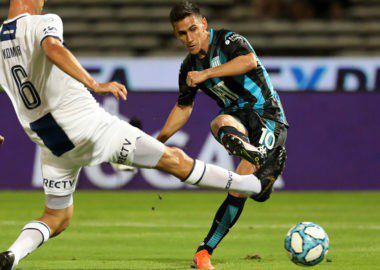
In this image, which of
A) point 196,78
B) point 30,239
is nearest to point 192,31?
point 196,78

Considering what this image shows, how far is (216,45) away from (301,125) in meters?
6.54

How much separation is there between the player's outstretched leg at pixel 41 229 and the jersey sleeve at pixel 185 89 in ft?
4.92

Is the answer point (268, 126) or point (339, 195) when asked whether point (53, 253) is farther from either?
point (339, 195)

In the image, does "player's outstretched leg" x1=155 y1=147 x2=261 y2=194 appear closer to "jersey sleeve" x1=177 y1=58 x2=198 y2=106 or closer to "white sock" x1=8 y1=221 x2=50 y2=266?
"white sock" x1=8 y1=221 x2=50 y2=266

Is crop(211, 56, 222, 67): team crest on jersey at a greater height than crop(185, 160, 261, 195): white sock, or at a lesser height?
greater

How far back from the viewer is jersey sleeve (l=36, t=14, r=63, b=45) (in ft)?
19.5

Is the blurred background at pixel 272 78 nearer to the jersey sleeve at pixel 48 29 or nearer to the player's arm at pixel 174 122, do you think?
the player's arm at pixel 174 122

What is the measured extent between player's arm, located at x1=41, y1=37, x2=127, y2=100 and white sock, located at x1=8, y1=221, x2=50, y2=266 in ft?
3.96

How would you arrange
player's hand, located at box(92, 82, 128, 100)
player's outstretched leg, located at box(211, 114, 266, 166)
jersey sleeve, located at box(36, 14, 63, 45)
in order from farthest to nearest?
player's outstretched leg, located at box(211, 114, 266, 166), jersey sleeve, located at box(36, 14, 63, 45), player's hand, located at box(92, 82, 128, 100)

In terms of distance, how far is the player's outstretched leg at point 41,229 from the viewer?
20.5 feet

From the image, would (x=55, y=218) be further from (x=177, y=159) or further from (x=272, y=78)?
(x=272, y=78)

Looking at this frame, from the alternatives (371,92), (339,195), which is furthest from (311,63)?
(339,195)

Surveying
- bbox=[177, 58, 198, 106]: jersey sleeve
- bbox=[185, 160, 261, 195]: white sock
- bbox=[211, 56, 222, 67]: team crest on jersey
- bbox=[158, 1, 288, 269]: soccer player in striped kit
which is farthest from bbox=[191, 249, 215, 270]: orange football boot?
bbox=[211, 56, 222, 67]: team crest on jersey

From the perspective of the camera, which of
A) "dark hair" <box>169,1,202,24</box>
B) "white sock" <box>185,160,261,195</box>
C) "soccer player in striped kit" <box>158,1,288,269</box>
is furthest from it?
"dark hair" <box>169,1,202,24</box>
